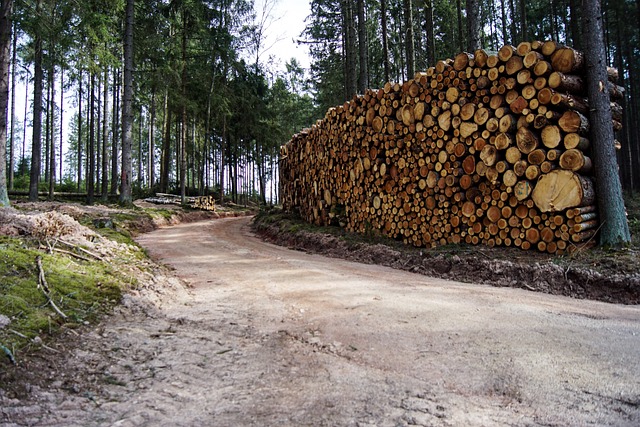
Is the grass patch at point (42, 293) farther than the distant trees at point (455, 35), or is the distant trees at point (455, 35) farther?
the distant trees at point (455, 35)

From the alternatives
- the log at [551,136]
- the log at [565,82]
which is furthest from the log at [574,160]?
the log at [565,82]

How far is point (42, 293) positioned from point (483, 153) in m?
7.23

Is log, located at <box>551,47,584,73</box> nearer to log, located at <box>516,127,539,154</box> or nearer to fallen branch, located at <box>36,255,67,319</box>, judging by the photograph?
log, located at <box>516,127,539,154</box>

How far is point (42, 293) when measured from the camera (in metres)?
3.50

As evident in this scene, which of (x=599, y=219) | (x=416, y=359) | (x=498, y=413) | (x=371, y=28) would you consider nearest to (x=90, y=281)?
(x=416, y=359)

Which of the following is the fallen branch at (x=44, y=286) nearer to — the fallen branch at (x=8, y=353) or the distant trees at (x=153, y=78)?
the fallen branch at (x=8, y=353)

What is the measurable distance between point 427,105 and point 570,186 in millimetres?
3441

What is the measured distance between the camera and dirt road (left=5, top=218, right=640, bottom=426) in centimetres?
226

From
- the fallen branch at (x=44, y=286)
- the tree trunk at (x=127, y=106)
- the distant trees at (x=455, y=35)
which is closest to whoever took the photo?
the fallen branch at (x=44, y=286)

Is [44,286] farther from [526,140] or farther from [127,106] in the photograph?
[127,106]

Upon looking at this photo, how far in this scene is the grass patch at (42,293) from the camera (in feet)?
9.57

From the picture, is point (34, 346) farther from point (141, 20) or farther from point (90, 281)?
point (141, 20)

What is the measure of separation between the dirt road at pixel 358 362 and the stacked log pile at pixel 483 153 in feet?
7.41

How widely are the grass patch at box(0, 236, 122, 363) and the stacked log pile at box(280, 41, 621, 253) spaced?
20.9 ft
